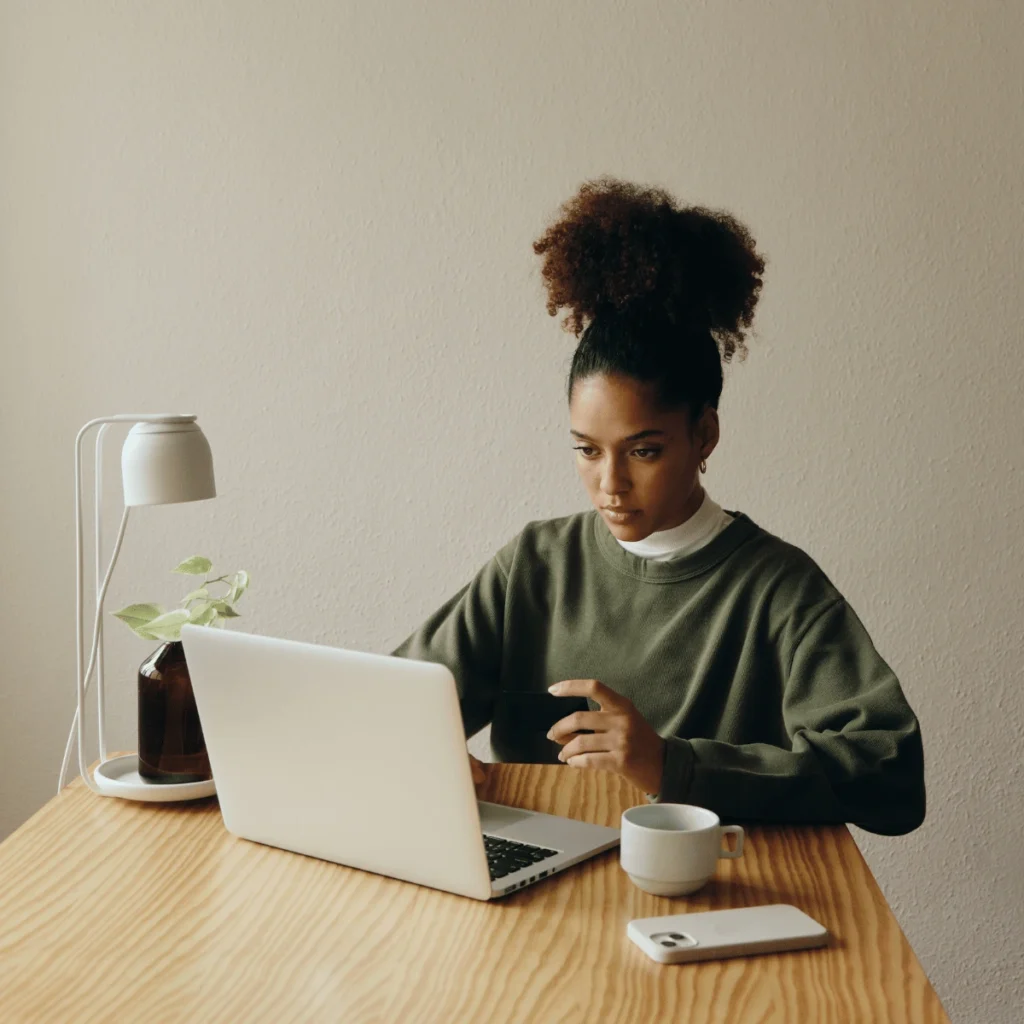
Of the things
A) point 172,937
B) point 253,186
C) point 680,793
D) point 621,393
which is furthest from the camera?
point 253,186

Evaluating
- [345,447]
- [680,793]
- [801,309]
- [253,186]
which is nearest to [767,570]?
[680,793]

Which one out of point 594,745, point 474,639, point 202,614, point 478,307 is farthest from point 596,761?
point 478,307

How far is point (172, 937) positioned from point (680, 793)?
46 centimetres

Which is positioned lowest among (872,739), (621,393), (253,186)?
(872,739)

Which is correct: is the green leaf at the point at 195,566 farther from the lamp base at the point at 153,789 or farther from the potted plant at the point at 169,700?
the lamp base at the point at 153,789

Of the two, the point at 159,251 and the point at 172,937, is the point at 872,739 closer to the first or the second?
the point at 172,937

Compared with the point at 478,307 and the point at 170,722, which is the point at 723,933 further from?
the point at 478,307

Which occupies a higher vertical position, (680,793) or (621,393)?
(621,393)

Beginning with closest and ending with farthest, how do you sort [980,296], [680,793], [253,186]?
1. [680,793]
2. [980,296]
3. [253,186]

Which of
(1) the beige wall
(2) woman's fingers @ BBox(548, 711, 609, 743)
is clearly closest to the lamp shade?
(2) woman's fingers @ BBox(548, 711, 609, 743)

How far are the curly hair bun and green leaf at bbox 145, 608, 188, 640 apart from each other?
611 mm

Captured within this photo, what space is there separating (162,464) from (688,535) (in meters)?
0.64

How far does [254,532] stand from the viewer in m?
2.32

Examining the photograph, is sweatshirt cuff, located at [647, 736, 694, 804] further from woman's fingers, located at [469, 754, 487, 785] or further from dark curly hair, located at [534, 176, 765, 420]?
dark curly hair, located at [534, 176, 765, 420]
